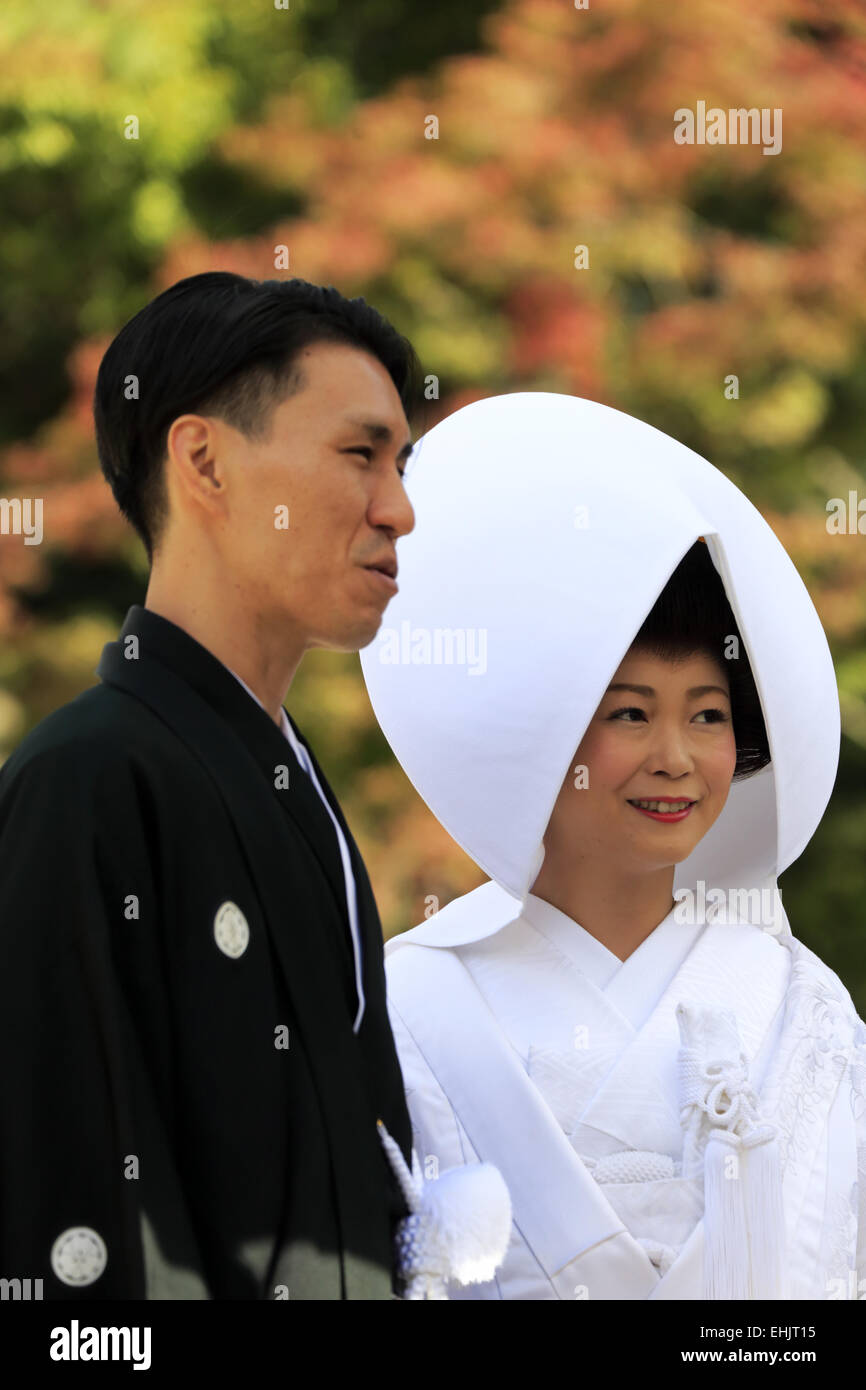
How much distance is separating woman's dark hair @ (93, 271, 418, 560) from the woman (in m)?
0.53

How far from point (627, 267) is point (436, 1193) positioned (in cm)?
389

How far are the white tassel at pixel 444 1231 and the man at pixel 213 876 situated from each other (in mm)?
25

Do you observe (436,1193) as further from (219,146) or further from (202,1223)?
(219,146)

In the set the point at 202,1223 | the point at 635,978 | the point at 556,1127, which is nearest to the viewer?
the point at 202,1223

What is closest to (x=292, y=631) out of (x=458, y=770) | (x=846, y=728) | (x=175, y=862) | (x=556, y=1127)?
(x=175, y=862)

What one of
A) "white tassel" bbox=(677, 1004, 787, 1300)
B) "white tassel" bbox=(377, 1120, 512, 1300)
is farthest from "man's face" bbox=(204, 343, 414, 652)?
"white tassel" bbox=(677, 1004, 787, 1300)

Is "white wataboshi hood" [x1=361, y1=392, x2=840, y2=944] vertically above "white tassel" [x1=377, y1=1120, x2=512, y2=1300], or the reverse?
"white wataboshi hood" [x1=361, y1=392, x2=840, y2=944]

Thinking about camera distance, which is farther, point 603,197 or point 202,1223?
point 603,197

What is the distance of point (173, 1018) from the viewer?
63.7 inches

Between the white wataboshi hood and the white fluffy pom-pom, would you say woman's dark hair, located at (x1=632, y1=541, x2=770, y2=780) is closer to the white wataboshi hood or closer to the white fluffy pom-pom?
the white wataboshi hood

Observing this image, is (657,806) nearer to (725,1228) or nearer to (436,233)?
(725,1228)

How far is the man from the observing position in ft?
5.02

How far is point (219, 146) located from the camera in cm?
510

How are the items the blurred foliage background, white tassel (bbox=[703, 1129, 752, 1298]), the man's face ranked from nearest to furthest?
the man's face < white tassel (bbox=[703, 1129, 752, 1298]) < the blurred foliage background
